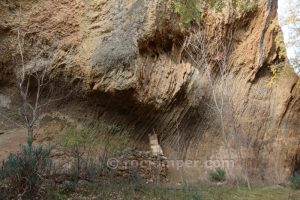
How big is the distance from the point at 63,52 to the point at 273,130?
10648mm

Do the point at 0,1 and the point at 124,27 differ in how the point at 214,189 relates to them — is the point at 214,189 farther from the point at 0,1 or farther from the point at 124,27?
the point at 0,1

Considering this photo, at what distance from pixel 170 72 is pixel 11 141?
6.33m

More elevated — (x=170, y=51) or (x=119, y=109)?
(x=170, y=51)

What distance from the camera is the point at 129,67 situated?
11812 mm

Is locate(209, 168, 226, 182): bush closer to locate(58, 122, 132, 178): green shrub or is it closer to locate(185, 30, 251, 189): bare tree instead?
locate(185, 30, 251, 189): bare tree

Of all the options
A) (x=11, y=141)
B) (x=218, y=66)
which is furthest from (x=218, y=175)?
(x=11, y=141)

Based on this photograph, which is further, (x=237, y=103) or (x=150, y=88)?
(x=237, y=103)

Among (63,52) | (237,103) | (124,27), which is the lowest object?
(237,103)

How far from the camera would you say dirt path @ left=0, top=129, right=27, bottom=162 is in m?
10.7

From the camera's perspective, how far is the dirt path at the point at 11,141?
35.0 ft

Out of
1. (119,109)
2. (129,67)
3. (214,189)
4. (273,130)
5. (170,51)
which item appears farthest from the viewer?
(273,130)

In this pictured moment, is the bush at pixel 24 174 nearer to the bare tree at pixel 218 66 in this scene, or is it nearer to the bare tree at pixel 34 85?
the bare tree at pixel 34 85

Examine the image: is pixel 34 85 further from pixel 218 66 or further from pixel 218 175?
pixel 218 66

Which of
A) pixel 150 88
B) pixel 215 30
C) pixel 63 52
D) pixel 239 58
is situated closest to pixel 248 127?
pixel 239 58
